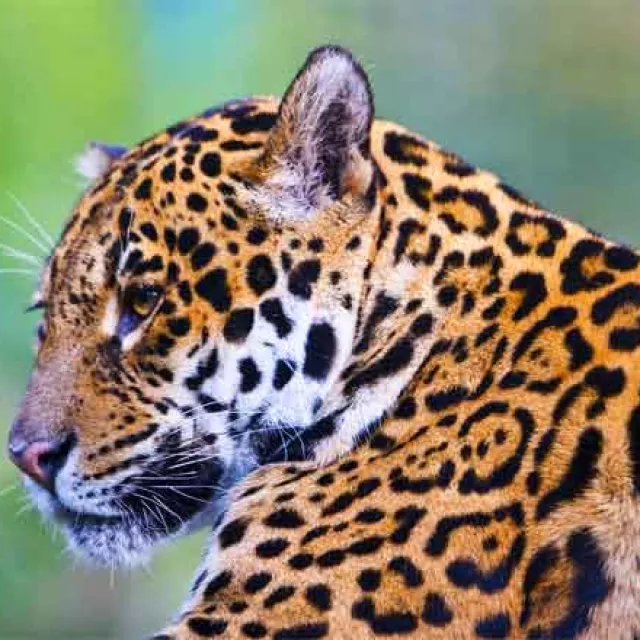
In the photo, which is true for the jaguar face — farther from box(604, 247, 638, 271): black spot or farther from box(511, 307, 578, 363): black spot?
box(604, 247, 638, 271): black spot

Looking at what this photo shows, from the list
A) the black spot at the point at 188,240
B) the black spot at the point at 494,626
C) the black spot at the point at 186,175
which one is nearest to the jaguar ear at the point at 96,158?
the black spot at the point at 186,175

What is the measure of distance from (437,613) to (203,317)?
80cm

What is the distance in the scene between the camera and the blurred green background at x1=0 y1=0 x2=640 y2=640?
392cm

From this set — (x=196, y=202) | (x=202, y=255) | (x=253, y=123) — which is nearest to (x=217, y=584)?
(x=202, y=255)

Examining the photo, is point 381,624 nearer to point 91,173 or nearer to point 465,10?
point 91,173

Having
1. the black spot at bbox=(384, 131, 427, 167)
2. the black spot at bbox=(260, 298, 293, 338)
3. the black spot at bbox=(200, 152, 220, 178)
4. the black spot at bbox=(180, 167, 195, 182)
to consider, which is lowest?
the black spot at bbox=(260, 298, 293, 338)

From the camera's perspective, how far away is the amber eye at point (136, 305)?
9.25 feet

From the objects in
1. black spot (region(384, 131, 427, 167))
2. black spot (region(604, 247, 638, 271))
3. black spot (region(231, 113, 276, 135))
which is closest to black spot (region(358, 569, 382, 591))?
black spot (region(604, 247, 638, 271))

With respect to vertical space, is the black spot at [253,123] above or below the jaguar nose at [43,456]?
above

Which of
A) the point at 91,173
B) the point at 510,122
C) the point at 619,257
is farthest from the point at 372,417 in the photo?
the point at 510,122

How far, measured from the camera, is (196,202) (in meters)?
2.83

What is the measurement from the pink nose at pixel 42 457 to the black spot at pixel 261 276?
1.75 ft

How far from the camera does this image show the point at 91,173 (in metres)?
3.33

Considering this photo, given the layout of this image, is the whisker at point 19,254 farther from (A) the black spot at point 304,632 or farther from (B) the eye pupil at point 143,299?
(A) the black spot at point 304,632
